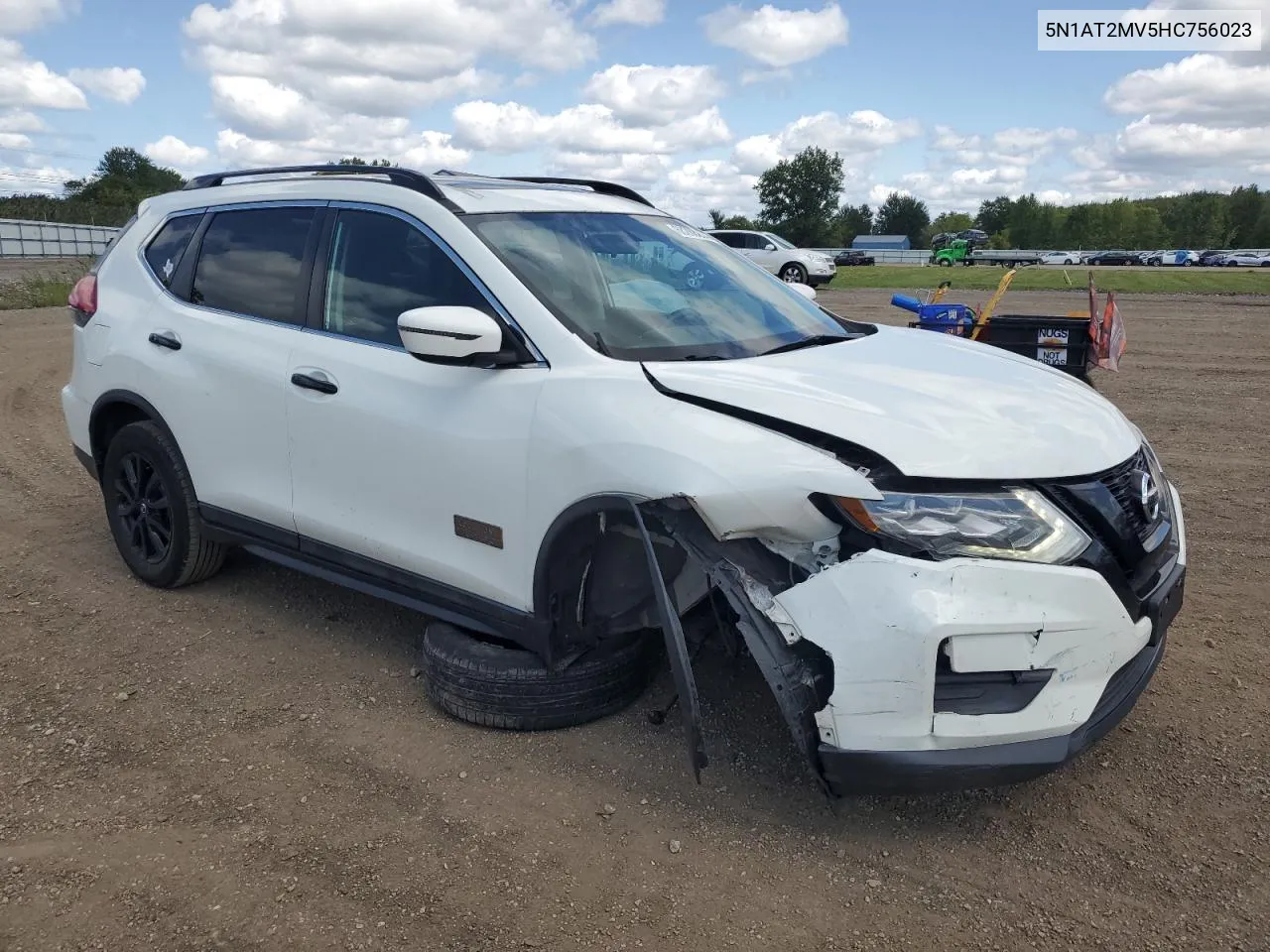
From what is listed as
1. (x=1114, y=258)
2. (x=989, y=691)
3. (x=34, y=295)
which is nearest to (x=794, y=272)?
(x=34, y=295)

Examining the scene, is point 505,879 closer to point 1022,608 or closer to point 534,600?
point 534,600

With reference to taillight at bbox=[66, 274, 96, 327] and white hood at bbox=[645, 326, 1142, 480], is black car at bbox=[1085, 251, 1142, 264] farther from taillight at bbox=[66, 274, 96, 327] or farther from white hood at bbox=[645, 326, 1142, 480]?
taillight at bbox=[66, 274, 96, 327]

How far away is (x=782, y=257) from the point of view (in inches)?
1144

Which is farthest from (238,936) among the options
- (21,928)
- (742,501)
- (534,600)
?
(742,501)

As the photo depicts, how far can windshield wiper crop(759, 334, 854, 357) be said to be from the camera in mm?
3455

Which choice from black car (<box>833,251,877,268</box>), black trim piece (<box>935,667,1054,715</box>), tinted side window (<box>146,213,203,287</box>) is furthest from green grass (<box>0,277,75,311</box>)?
black car (<box>833,251,877,268</box>)

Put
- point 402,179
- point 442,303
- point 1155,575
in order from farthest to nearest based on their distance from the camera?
point 402,179 → point 442,303 → point 1155,575

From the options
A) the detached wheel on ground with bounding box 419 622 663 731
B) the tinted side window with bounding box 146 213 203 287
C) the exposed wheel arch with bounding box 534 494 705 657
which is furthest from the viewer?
the tinted side window with bounding box 146 213 203 287

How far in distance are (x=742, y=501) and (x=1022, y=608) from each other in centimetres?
78

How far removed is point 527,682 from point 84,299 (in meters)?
3.19

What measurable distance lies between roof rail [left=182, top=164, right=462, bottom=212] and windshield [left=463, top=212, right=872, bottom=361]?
0.23 meters

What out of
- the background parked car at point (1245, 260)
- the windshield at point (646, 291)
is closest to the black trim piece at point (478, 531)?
the windshield at point (646, 291)

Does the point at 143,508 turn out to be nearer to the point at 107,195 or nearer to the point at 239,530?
the point at 239,530

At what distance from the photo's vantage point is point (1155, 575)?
2.91 metres
